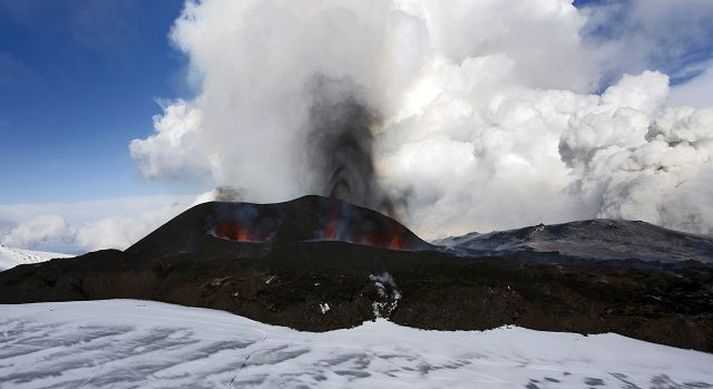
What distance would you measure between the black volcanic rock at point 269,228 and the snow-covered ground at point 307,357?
1525 centimetres

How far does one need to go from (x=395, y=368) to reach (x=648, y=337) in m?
9.49

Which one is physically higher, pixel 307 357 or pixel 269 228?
pixel 269 228

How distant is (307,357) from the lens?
41.2ft

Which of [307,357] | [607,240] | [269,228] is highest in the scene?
[607,240]

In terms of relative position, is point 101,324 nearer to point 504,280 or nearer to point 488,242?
point 504,280

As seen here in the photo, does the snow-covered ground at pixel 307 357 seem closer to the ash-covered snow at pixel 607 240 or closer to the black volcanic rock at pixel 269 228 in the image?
the black volcanic rock at pixel 269 228

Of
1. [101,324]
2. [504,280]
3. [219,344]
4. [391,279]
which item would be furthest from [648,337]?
[101,324]

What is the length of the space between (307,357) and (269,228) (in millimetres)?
28250

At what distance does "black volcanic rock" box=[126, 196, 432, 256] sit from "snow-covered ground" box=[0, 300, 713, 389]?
50.0 feet

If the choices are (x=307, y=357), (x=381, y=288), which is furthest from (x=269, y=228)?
(x=307, y=357)

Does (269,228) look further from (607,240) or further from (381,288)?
(607,240)

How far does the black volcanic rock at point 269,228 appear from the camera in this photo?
34156 millimetres

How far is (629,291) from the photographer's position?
19.4 metres

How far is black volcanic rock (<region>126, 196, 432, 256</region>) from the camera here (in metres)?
34.2
